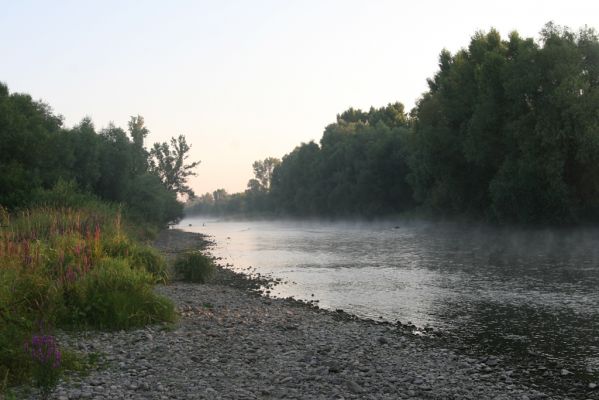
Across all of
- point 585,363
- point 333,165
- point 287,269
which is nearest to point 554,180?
point 287,269

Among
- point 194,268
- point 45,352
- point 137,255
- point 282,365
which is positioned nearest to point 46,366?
point 45,352

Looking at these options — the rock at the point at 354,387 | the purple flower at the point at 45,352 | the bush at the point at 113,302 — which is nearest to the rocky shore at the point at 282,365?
the rock at the point at 354,387

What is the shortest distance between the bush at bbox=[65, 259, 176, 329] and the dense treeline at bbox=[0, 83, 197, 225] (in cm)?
2300

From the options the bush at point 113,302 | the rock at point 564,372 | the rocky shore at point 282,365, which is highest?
the bush at point 113,302

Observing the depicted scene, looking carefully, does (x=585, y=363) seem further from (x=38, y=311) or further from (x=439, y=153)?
(x=439, y=153)

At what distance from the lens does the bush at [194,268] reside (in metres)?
26.4

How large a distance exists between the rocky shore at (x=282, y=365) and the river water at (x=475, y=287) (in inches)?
82.2

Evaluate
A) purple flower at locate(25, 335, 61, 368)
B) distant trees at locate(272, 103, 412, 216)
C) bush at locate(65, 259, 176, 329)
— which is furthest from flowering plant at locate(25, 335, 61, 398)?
distant trees at locate(272, 103, 412, 216)

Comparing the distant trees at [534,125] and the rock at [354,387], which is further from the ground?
the distant trees at [534,125]

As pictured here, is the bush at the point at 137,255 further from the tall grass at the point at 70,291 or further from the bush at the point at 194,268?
the bush at the point at 194,268

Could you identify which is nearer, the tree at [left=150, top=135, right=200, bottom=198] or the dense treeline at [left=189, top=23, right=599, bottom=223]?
the dense treeline at [left=189, top=23, right=599, bottom=223]

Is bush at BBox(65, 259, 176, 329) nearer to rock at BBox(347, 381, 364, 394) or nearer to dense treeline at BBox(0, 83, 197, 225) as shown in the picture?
rock at BBox(347, 381, 364, 394)

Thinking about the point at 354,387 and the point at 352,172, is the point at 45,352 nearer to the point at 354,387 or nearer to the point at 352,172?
the point at 354,387

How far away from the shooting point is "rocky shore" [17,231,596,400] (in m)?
10.1
